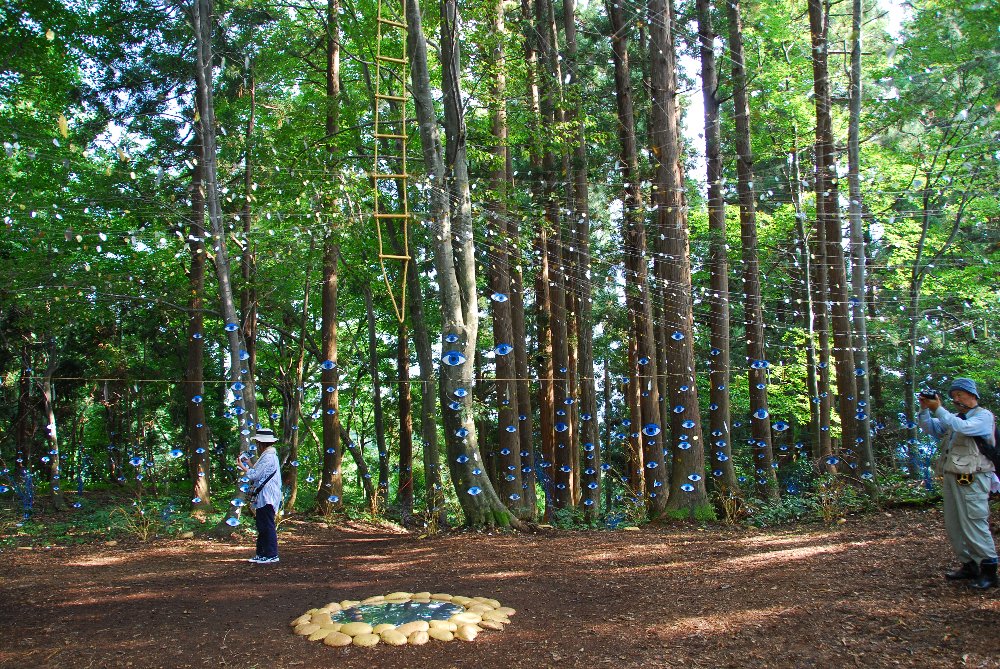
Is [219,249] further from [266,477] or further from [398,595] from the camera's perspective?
[398,595]

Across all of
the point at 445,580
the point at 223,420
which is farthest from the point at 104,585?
the point at 223,420

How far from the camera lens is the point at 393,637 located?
472 cm

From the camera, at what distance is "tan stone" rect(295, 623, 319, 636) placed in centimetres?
492

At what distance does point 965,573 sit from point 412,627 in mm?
3999

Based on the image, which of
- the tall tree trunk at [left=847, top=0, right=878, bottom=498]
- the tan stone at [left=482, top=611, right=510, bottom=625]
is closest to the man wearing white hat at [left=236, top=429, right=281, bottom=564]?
the tan stone at [left=482, top=611, right=510, bottom=625]

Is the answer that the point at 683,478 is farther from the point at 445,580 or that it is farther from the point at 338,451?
the point at 338,451

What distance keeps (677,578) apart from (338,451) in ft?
31.7

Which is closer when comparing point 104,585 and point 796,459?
point 104,585

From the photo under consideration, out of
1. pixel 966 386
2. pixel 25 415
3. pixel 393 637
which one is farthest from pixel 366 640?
pixel 25 415

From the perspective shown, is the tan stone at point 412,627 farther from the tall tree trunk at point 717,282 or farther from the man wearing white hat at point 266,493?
the tall tree trunk at point 717,282

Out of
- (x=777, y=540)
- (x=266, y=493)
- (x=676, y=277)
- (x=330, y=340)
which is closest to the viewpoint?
(x=266, y=493)

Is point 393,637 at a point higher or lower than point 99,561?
higher

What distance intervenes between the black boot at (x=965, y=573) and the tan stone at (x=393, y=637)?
3995 mm

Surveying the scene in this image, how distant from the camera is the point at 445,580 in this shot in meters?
6.57
